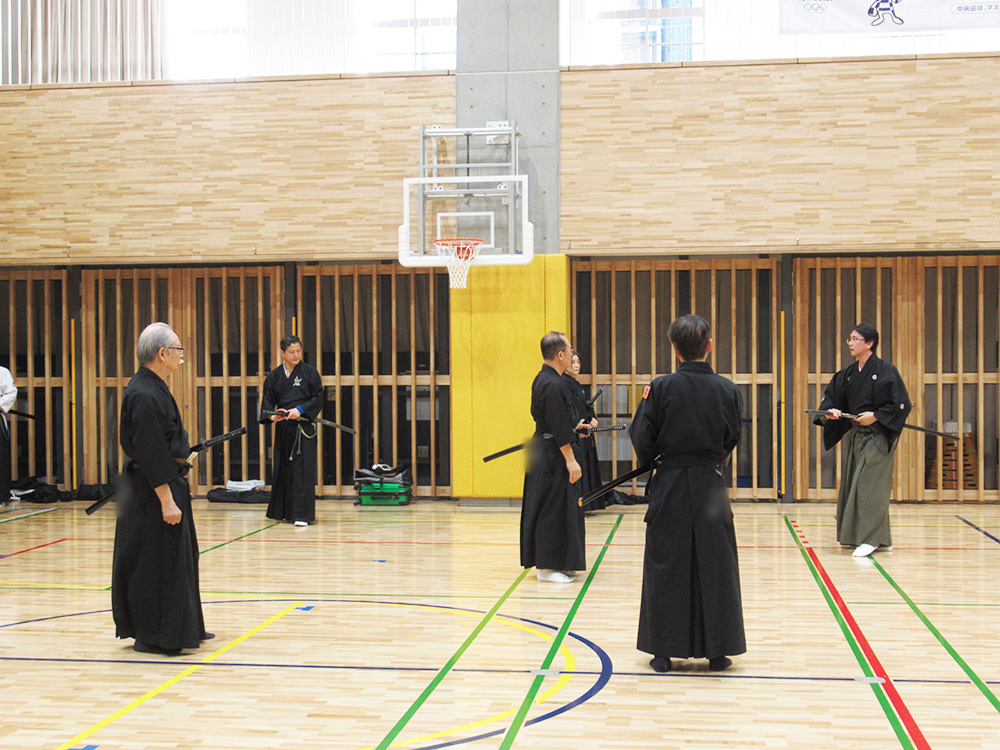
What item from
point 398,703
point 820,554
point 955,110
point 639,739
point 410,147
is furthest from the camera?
point 410,147

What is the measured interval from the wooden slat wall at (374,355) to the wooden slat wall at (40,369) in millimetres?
2851

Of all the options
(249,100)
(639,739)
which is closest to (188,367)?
(249,100)

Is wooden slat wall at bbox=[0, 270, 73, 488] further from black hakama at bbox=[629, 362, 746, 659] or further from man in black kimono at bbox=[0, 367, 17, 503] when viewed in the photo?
black hakama at bbox=[629, 362, 746, 659]

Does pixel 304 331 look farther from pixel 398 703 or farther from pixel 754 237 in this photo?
pixel 398 703

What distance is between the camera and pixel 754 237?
32.5ft

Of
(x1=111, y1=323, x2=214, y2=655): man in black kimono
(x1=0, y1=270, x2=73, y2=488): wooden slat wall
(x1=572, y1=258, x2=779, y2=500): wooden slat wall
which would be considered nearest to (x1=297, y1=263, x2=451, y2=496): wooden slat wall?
(x1=572, y1=258, x2=779, y2=500): wooden slat wall

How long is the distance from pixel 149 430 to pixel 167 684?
120 cm

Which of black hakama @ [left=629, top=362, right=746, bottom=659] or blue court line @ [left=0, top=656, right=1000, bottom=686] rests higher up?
black hakama @ [left=629, top=362, right=746, bottom=659]

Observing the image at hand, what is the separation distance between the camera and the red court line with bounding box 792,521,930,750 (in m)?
3.85

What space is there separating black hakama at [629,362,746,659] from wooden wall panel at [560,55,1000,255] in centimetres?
557

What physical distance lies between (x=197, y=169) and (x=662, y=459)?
7.38 m

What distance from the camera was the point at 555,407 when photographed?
21.2 feet

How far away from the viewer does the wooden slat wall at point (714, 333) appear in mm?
10523

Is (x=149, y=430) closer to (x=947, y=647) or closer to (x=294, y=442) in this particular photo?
(x=947, y=647)
